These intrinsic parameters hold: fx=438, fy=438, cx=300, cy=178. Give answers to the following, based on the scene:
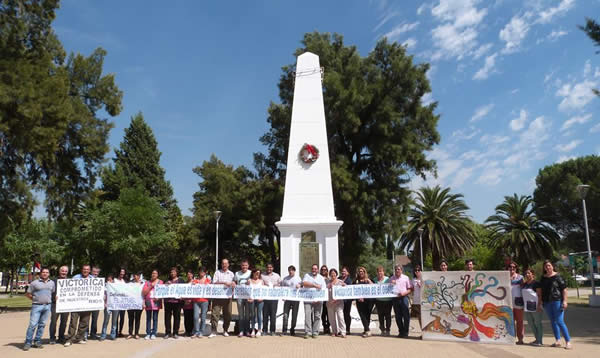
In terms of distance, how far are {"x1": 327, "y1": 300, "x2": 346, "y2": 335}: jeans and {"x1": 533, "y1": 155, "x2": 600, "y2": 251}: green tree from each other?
130 feet

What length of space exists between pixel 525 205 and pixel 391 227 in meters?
15.6

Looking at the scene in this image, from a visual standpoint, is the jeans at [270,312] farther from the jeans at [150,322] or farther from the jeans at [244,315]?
the jeans at [150,322]

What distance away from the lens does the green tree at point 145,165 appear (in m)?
42.0

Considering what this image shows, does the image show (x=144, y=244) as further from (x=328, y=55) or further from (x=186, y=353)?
(x=186, y=353)

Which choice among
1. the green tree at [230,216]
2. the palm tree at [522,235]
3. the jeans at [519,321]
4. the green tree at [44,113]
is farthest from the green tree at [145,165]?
the jeans at [519,321]

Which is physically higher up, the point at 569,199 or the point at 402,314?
the point at 569,199

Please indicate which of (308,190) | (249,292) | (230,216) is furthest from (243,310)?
(230,216)

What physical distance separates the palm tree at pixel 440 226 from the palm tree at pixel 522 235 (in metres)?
2.61

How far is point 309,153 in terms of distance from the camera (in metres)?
14.1

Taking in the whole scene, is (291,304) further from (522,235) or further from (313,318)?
(522,235)

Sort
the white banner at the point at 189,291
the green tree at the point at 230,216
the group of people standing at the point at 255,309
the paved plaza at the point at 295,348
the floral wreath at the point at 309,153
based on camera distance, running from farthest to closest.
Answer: the green tree at the point at 230,216, the floral wreath at the point at 309,153, the white banner at the point at 189,291, the group of people standing at the point at 255,309, the paved plaza at the point at 295,348

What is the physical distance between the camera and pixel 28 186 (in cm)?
1953

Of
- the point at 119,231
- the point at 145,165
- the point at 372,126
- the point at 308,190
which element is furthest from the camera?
the point at 145,165

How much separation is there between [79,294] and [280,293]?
4.29m
